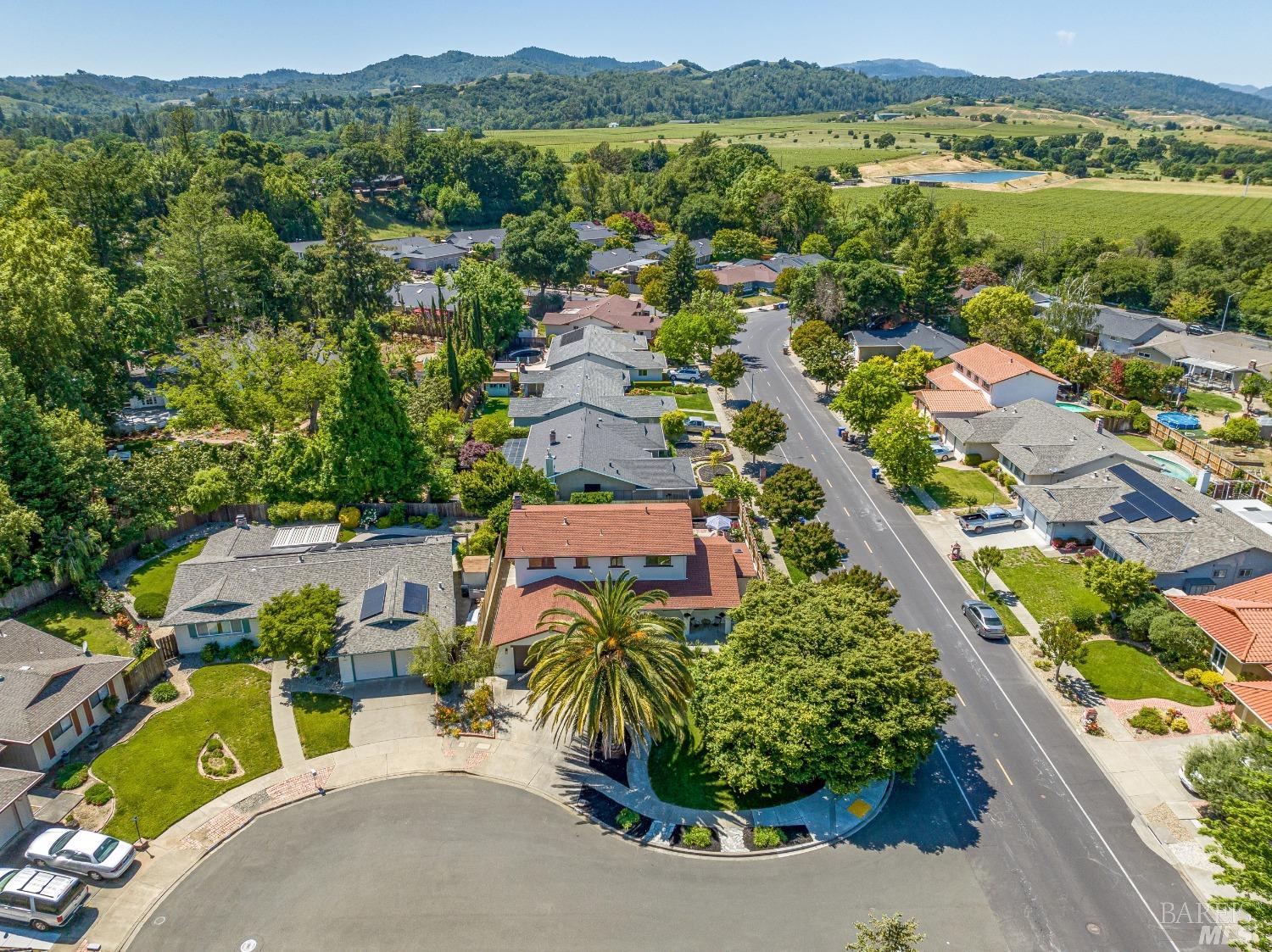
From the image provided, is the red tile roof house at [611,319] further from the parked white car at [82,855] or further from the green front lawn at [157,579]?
the parked white car at [82,855]

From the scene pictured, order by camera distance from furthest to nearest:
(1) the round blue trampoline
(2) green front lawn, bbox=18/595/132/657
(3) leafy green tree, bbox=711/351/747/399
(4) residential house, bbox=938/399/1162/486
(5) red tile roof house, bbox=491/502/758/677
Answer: (3) leafy green tree, bbox=711/351/747/399 < (1) the round blue trampoline < (4) residential house, bbox=938/399/1162/486 < (5) red tile roof house, bbox=491/502/758/677 < (2) green front lawn, bbox=18/595/132/657

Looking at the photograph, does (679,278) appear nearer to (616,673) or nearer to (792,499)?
(792,499)

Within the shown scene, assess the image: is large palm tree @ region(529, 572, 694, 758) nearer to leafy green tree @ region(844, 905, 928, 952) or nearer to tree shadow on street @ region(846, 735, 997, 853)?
tree shadow on street @ region(846, 735, 997, 853)

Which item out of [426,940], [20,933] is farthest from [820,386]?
[20,933]

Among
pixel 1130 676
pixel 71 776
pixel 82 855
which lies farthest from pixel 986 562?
pixel 71 776

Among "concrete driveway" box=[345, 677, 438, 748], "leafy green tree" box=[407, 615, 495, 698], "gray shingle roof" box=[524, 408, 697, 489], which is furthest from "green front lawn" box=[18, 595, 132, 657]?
"gray shingle roof" box=[524, 408, 697, 489]

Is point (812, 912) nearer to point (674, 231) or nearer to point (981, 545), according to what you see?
point (981, 545)
